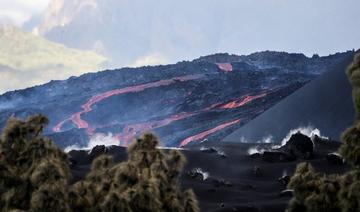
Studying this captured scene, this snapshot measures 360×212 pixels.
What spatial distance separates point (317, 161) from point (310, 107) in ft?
97.6

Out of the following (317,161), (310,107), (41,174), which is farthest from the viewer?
(310,107)

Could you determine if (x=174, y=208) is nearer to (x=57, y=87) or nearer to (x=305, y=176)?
(x=305, y=176)

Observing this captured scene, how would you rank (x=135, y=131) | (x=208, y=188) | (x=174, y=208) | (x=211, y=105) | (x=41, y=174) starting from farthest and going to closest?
(x=211, y=105) → (x=135, y=131) → (x=208, y=188) → (x=174, y=208) → (x=41, y=174)

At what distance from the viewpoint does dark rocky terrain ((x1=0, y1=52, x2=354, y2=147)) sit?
125m

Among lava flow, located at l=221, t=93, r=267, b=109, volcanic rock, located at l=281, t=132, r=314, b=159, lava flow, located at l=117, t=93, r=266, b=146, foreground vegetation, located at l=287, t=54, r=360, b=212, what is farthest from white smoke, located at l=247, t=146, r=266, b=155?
lava flow, located at l=221, t=93, r=267, b=109

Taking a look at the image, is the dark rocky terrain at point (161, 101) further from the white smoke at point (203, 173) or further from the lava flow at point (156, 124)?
the white smoke at point (203, 173)

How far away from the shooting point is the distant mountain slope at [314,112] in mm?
83637

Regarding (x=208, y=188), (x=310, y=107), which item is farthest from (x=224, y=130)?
(x=208, y=188)

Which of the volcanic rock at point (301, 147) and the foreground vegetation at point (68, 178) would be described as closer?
the foreground vegetation at point (68, 178)

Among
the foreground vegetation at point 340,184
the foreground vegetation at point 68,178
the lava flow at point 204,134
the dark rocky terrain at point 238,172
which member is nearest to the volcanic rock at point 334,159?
the dark rocky terrain at point 238,172

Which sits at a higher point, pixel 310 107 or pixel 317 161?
pixel 310 107

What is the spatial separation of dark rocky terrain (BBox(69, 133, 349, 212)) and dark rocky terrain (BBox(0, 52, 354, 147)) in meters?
38.8

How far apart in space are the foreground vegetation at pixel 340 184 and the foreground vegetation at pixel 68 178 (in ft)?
16.0

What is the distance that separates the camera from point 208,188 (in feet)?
180
